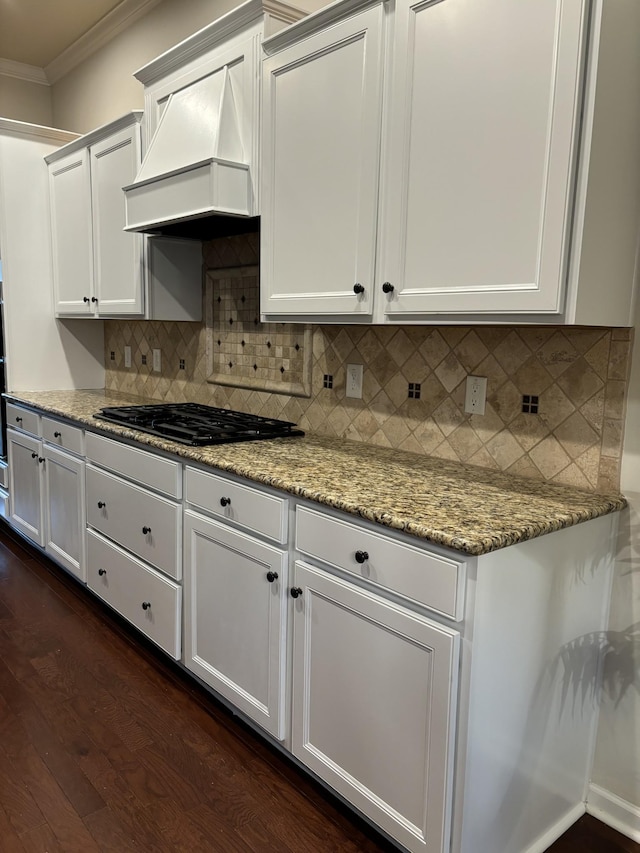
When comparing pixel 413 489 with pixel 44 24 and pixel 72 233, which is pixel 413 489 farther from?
pixel 44 24

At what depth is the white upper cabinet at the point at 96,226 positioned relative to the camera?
3.13m

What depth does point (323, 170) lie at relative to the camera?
2.00 m

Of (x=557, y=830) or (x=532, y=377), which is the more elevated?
(x=532, y=377)

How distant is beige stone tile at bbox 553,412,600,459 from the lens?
5.72 ft

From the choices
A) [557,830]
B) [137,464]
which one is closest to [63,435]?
[137,464]

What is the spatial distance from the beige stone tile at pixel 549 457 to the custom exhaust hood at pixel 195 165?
4.25 feet

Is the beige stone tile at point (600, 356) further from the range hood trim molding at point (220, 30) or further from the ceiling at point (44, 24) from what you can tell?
the ceiling at point (44, 24)

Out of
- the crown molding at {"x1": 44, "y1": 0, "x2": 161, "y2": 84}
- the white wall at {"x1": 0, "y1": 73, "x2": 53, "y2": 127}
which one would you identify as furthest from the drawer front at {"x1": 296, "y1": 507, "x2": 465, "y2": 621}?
the white wall at {"x1": 0, "y1": 73, "x2": 53, "y2": 127}

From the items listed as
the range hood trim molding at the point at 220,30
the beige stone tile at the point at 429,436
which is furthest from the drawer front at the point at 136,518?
the range hood trim molding at the point at 220,30

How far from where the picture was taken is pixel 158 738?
2.12 metres

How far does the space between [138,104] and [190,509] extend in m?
2.71

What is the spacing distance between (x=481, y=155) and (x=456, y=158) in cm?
7

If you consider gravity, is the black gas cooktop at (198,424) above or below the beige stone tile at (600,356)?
below

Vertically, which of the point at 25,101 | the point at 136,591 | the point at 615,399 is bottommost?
the point at 136,591
